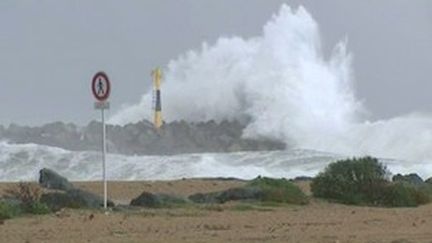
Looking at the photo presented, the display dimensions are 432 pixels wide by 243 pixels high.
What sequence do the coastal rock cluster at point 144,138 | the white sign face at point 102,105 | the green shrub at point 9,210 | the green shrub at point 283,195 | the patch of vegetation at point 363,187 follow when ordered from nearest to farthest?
the green shrub at point 9,210, the white sign face at point 102,105, the green shrub at point 283,195, the patch of vegetation at point 363,187, the coastal rock cluster at point 144,138

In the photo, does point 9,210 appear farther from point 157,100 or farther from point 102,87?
point 157,100

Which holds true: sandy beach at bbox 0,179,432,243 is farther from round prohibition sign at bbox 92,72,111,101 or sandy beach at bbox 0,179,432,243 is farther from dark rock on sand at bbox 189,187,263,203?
round prohibition sign at bbox 92,72,111,101

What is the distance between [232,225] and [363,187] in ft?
26.7

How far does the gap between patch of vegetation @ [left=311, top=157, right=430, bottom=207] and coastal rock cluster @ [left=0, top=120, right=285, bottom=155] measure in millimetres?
27433

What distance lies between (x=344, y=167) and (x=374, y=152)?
28324mm

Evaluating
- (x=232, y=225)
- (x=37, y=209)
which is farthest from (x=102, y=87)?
Result: (x=232, y=225)

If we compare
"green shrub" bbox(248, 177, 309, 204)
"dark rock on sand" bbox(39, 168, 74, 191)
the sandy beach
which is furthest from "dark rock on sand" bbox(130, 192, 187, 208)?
"dark rock on sand" bbox(39, 168, 74, 191)

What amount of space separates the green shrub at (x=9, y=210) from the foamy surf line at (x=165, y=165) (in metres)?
19.7

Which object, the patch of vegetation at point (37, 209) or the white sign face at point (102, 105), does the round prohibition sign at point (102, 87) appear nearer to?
the white sign face at point (102, 105)

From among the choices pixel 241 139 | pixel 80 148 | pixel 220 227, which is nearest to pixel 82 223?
pixel 220 227

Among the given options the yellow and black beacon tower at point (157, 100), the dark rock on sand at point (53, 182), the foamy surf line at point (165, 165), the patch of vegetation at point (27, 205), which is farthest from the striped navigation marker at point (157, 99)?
the patch of vegetation at point (27, 205)

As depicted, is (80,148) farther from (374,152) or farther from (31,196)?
(31,196)

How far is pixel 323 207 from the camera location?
23.6 m

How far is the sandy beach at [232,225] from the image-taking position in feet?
51.4
